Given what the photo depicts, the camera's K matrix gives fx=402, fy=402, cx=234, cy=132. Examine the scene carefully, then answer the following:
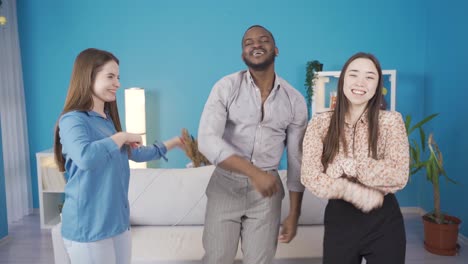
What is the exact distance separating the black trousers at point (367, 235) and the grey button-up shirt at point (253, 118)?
1.16 feet

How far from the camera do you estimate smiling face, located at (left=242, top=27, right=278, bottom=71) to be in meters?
1.66

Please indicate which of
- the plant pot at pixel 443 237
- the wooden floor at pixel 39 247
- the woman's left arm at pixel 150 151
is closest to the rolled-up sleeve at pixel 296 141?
the woman's left arm at pixel 150 151

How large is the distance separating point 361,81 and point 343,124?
18 cm

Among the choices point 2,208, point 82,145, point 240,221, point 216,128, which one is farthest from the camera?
point 2,208

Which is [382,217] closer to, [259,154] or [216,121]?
[259,154]

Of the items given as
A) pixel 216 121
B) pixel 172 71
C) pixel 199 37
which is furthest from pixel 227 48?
pixel 216 121

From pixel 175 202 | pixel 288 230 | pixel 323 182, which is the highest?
pixel 323 182

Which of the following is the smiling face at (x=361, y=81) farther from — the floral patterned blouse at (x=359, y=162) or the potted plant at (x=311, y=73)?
the potted plant at (x=311, y=73)

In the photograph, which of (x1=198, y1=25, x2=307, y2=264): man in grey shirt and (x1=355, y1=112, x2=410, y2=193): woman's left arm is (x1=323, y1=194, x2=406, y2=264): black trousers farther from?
(x1=198, y1=25, x2=307, y2=264): man in grey shirt

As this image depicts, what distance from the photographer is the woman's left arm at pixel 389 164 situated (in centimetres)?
147

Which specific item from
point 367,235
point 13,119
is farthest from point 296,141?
point 13,119

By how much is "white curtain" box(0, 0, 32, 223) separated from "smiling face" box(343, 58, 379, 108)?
353 cm

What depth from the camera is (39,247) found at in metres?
3.35

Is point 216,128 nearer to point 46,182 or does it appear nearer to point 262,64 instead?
point 262,64
